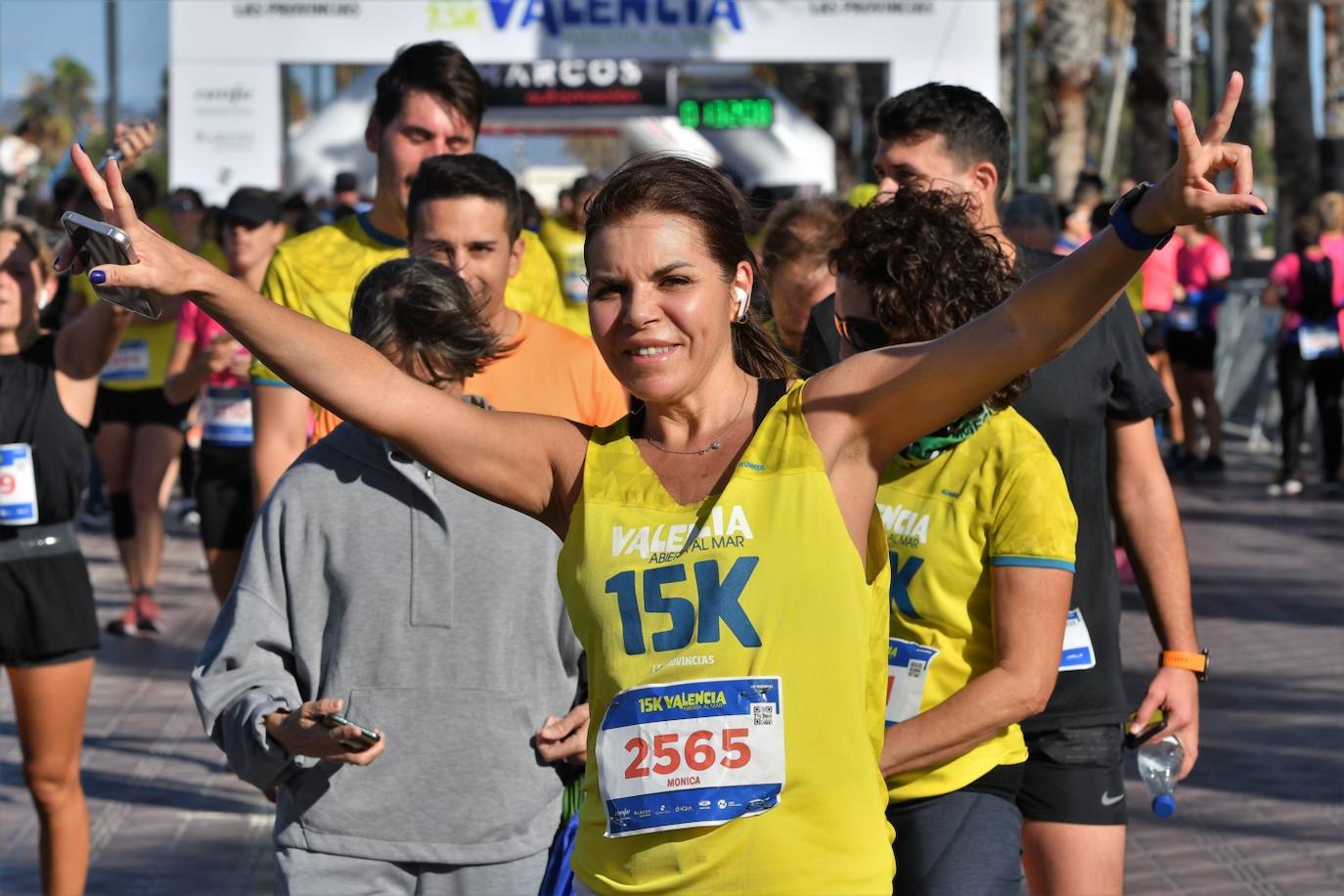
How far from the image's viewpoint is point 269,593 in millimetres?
3652

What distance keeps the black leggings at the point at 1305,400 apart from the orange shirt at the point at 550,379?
36.9 ft

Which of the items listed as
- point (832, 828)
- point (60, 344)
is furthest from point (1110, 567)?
point (60, 344)

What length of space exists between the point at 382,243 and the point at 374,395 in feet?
7.48

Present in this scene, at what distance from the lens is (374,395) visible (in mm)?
2799

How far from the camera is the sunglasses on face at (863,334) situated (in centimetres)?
356

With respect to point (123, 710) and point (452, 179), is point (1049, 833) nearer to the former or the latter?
point (452, 179)

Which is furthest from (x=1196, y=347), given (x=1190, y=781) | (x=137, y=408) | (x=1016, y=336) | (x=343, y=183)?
(x=1016, y=336)

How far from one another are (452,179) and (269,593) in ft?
4.09

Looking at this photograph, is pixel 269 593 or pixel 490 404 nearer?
pixel 269 593

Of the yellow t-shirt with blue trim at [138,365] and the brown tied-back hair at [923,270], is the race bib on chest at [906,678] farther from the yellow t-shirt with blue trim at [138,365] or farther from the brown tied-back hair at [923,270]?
the yellow t-shirt with blue trim at [138,365]

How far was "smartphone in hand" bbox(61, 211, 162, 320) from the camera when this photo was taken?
8.40ft

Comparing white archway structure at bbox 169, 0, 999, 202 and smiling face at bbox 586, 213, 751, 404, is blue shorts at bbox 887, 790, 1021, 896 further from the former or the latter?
white archway structure at bbox 169, 0, 999, 202

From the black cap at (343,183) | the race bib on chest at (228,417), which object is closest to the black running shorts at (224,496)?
the race bib on chest at (228,417)

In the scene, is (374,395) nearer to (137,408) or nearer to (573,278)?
(137,408)
